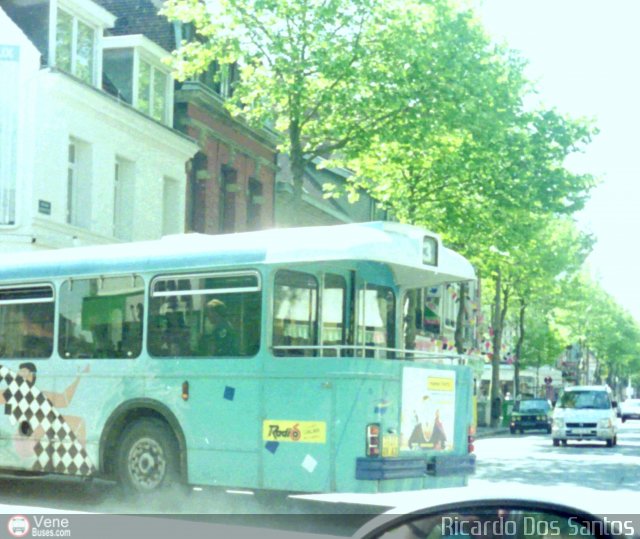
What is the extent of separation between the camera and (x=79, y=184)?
Result: 86.4 feet

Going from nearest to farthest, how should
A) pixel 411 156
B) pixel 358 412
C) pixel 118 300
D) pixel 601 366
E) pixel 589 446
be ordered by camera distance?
pixel 358 412 → pixel 118 300 → pixel 411 156 → pixel 589 446 → pixel 601 366

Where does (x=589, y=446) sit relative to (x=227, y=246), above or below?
below

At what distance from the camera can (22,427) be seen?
14305 mm

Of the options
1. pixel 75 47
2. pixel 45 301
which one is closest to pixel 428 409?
pixel 45 301

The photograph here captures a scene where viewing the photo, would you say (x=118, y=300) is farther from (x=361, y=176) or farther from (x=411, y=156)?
(x=361, y=176)

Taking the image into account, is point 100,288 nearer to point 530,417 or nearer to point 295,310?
point 295,310

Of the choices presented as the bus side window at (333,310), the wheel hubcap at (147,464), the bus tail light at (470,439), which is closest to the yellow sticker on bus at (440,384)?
the bus tail light at (470,439)

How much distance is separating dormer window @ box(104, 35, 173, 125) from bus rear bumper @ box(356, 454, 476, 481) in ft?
58.1

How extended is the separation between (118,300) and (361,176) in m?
20.8

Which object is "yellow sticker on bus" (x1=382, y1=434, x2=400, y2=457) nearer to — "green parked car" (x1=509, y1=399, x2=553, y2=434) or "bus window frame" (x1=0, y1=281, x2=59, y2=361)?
"bus window frame" (x1=0, y1=281, x2=59, y2=361)

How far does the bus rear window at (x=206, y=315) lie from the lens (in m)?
12.3

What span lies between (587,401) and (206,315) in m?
24.7

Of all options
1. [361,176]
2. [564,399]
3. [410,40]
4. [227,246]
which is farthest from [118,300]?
[564,399]

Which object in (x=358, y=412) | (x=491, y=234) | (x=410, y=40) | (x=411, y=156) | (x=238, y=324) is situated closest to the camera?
(x=358, y=412)
